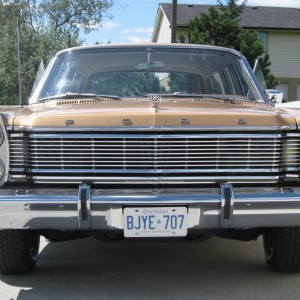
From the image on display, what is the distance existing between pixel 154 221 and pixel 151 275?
102 centimetres

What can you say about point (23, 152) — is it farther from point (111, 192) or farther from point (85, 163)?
point (111, 192)

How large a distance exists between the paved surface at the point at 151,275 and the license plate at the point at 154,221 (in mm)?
624

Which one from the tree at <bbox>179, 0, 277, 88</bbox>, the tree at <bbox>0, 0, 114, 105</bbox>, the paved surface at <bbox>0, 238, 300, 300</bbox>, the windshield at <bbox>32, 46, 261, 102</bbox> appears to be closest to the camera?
the paved surface at <bbox>0, 238, 300, 300</bbox>

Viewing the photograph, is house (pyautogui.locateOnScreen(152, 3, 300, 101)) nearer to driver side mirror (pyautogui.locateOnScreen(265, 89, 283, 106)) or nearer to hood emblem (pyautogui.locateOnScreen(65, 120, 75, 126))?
driver side mirror (pyautogui.locateOnScreen(265, 89, 283, 106))

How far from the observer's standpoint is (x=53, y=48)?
28.0 metres

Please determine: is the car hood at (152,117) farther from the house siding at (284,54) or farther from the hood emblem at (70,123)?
the house siding at (284,54)

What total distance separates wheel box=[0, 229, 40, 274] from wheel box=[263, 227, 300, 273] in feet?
5.93

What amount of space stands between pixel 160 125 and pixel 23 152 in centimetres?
89

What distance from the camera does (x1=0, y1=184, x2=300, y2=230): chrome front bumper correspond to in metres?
3.36

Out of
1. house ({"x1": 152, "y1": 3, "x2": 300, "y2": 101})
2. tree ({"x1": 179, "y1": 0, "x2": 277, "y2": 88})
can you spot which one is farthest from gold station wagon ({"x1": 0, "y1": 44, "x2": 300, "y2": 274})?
house ({"x1": 152, "y1": 3, "x2": 300, "y2": 101})

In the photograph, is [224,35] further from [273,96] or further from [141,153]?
[141,153]

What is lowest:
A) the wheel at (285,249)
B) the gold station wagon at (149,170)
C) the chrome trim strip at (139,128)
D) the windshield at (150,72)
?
the wheel at (285,249)

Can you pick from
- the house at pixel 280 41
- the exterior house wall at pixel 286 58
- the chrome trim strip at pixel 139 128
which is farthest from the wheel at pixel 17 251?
the exterior house wall at pixel 286 58

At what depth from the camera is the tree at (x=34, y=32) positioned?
2667 cm
